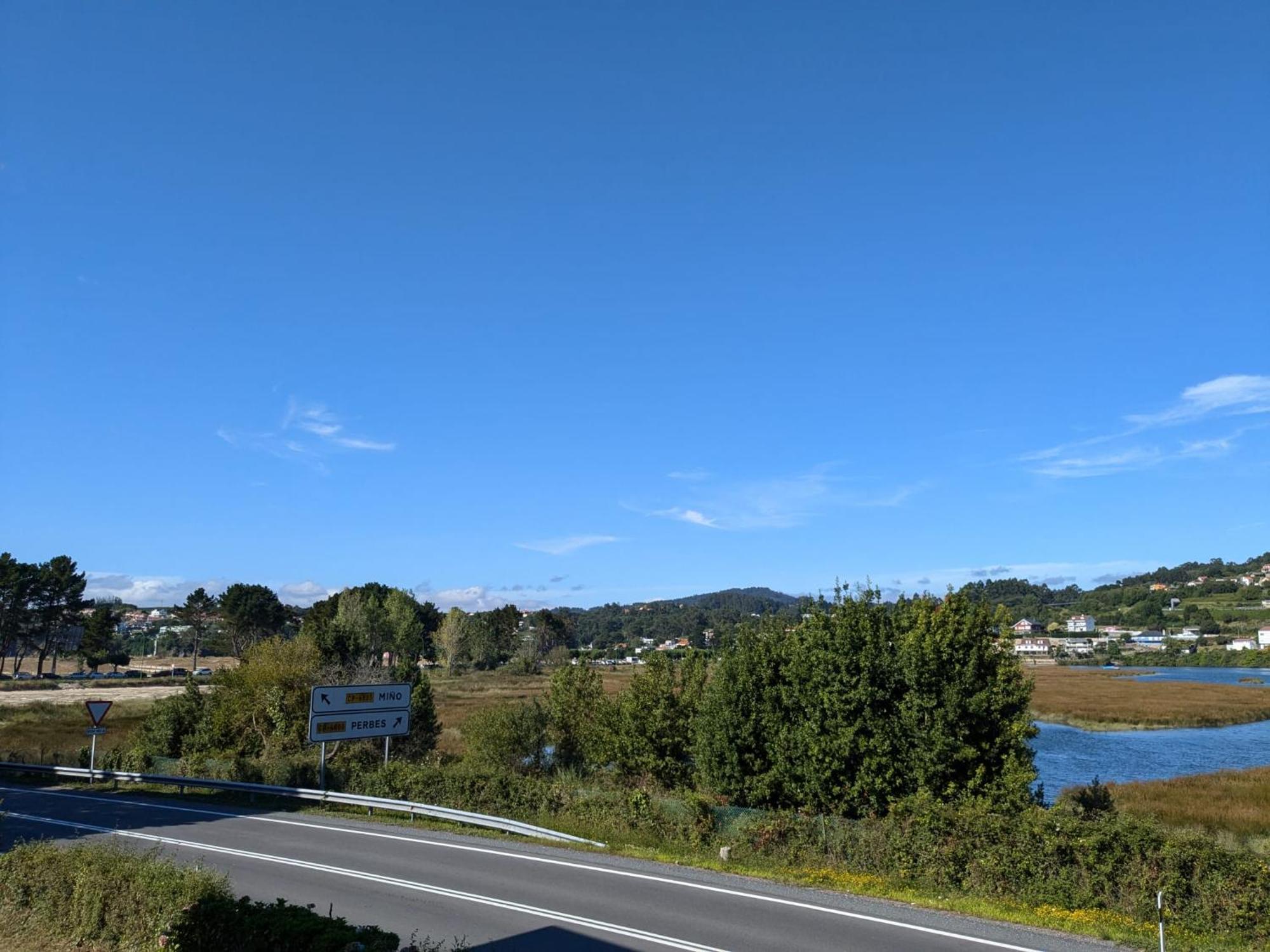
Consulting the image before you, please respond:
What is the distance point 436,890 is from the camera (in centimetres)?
1496

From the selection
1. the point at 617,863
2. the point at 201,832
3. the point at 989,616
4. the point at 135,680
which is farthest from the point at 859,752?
the point at 135,680

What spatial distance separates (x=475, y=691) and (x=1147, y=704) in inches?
2620

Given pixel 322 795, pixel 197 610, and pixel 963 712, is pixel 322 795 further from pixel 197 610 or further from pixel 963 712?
pixel 197 610

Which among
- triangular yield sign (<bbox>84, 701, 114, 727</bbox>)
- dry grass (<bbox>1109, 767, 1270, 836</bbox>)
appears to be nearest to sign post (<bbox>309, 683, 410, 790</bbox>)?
triangular yield sign (<bbox>84, 701, 114, 727</bbox>)

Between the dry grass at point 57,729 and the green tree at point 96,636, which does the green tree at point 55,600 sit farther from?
the dry grass at point 57,729

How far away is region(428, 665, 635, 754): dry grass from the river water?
2457 cm

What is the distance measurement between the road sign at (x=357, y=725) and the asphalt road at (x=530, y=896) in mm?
3134

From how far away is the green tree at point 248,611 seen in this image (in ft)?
413

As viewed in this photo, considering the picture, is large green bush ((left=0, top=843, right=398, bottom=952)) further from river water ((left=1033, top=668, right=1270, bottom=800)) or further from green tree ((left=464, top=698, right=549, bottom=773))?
river water ((left=1033, top=668, right=1270, bottom=800))

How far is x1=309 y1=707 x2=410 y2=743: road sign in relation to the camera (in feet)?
81.4

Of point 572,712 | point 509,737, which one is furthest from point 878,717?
point 509,737

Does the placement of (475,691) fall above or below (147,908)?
below

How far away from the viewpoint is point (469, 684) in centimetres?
10575

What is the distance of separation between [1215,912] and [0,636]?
129237mm
